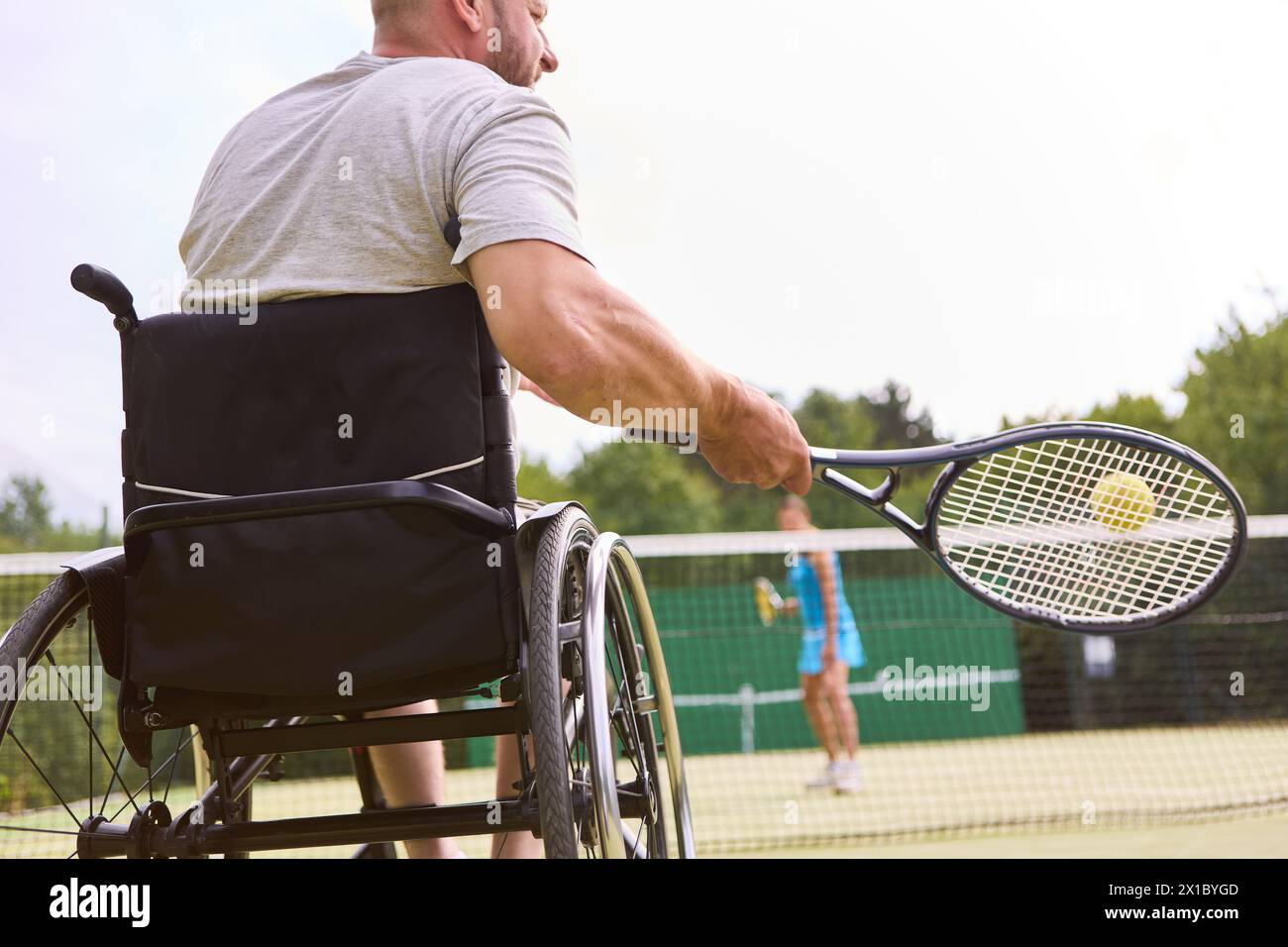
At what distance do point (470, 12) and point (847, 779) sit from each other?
24.6 feet

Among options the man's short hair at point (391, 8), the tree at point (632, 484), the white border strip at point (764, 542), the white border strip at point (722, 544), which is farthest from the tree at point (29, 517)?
the tree at point (632, 484)

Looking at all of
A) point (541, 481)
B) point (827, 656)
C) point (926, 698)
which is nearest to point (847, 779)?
point (827, 656)

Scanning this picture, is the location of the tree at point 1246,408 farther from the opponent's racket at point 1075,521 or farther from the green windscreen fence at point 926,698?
the opponent's racket at point 1075,521

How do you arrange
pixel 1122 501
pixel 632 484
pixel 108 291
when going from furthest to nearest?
pixel 632 484, pixel 1122 501, pixel 108 291

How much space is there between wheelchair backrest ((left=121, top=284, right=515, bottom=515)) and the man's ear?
2.20 feet

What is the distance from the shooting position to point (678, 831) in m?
2.33

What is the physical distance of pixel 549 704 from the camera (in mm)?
1700

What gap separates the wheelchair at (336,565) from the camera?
1729mm

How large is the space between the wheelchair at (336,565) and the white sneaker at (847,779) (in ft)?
24.0

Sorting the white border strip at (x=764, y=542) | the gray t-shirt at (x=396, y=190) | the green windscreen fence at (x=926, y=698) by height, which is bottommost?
the green windscreen fence at (x=926, y=698)

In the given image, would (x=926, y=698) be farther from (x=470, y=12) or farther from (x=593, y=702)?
(x=593, y=702)

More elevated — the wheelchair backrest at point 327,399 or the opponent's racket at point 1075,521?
the wheelchair backrest at point 327,399

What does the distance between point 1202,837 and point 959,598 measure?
9034 millimetres
